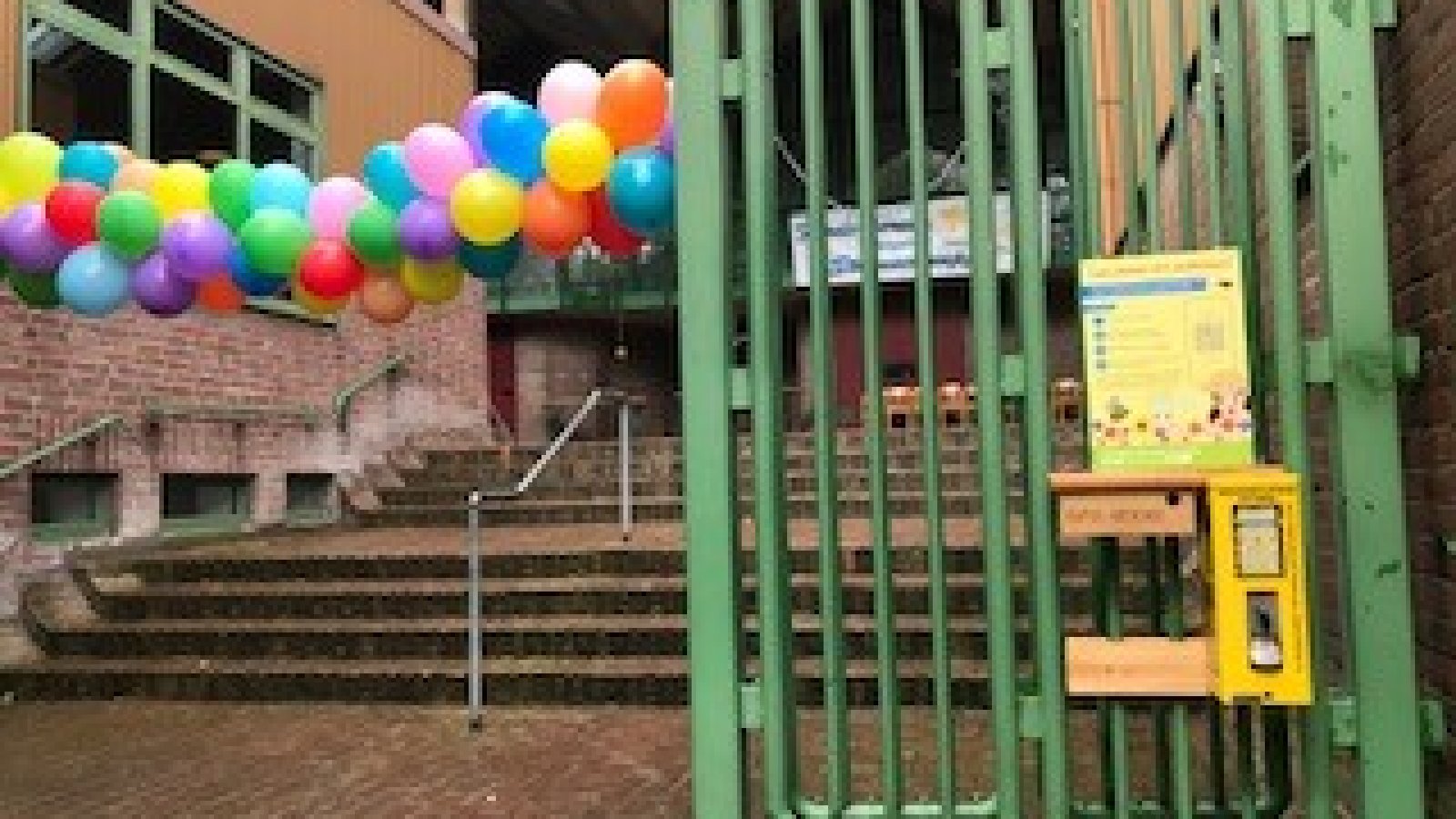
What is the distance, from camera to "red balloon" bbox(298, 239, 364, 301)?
4.71 meters

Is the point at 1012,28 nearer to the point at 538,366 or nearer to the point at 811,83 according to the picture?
the point at 811,83

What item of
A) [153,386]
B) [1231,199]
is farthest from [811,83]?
[153,386]

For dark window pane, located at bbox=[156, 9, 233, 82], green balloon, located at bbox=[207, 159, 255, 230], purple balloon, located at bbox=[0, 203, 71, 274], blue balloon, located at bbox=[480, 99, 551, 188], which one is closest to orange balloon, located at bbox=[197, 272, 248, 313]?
green balloon, located at bbox=[207, 159, 255, 230]

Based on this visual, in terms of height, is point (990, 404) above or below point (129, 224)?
below

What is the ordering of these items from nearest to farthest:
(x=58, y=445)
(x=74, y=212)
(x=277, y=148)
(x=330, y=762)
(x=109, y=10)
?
(x=74, y=212) → (x=330, y=762) → (x=58, y=445) → (x=109, y=10) → (x=277, y=148)

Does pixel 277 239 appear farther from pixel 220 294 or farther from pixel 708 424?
pixel 708 424

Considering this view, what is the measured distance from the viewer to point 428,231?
4445 millimetres

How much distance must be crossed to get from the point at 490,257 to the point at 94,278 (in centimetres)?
164

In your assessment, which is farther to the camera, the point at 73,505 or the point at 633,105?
the point at 73,505

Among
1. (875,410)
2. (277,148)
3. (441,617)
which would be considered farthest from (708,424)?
(277,148)

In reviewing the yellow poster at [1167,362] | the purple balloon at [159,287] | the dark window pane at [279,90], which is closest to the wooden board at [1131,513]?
the yellow poster at [1167,362]

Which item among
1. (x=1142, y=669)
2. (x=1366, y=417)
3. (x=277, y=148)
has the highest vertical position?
(x=277, y=148)

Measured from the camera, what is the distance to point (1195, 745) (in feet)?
16.4

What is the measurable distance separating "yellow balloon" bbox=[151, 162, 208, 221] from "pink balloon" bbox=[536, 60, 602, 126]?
1589mm
